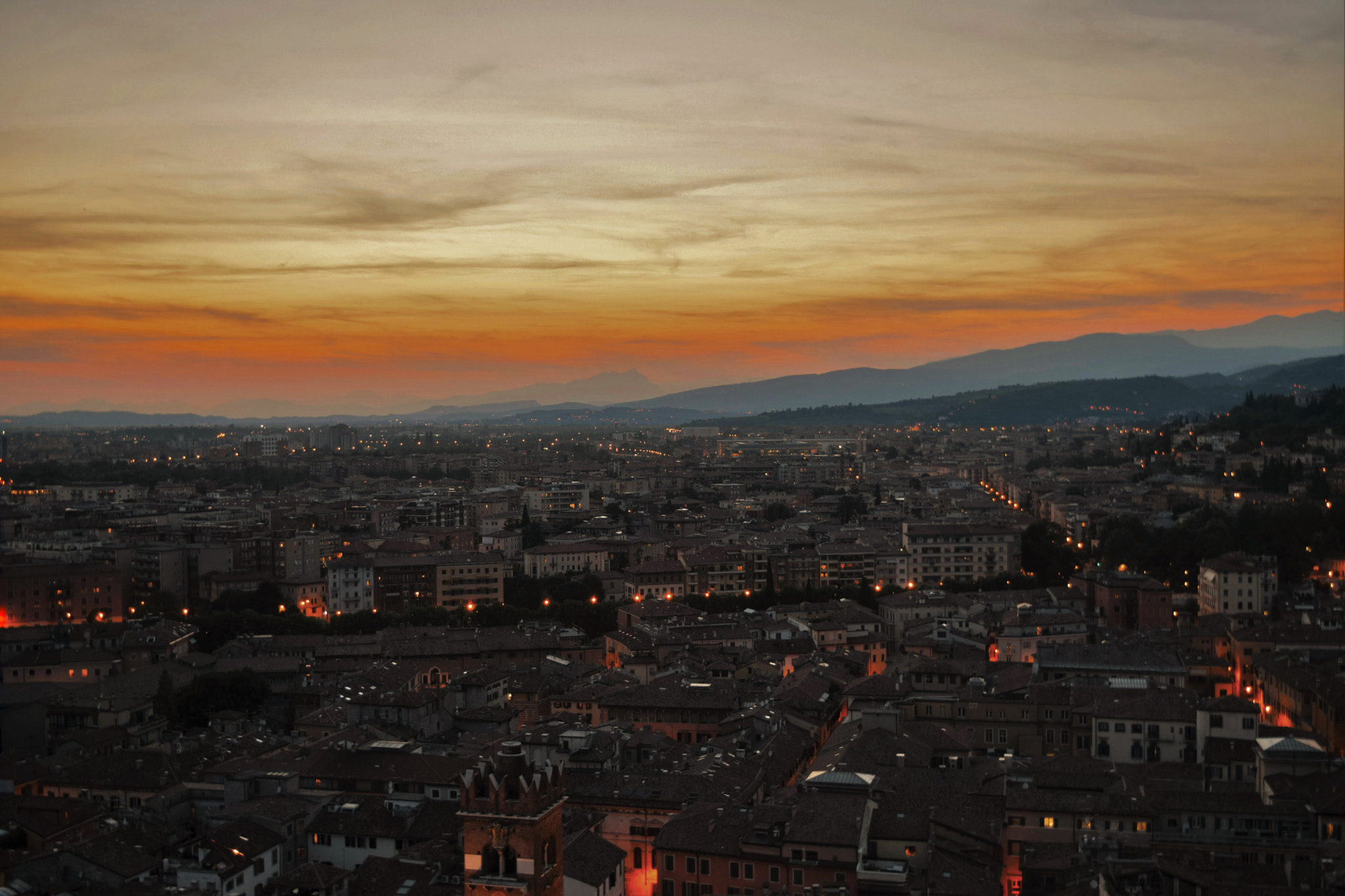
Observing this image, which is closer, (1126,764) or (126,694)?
(1126,764)

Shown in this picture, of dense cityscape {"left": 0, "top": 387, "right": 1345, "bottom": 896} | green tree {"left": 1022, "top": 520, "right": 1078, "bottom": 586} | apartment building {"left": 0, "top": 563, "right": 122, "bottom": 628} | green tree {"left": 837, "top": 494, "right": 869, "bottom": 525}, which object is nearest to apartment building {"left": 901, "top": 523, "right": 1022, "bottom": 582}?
dense cityscape {"left": 0, "top": 387, "right": 1345, "bottom": 896}

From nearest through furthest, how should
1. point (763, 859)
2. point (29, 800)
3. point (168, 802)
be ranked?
point (763, 859) < point (29, 800) < point (168, 802)

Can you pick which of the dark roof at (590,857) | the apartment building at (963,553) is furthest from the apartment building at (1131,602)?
the dark roof at (590,857)

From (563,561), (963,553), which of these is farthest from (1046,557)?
(563,561)

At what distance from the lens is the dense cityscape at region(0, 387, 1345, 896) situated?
19.2 m

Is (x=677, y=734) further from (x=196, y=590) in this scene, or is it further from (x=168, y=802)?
(x=196, y=590)

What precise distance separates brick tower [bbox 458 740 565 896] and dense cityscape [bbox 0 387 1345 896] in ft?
0.15

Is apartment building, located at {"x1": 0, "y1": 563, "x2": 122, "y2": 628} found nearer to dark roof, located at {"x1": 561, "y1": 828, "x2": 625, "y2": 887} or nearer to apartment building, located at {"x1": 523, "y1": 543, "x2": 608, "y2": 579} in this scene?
apartment building, located at {"x1": 523, "y1": 543, "x2": 608, "y2": 579}

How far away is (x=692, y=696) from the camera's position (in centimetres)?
2975

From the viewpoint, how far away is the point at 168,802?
24.0 m

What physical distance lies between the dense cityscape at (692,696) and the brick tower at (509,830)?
0.05 metres

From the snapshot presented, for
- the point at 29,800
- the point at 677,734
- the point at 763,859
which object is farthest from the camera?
the point at 677,734

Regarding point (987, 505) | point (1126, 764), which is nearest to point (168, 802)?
point (1126, 764)

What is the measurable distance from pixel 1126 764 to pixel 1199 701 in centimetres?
205
